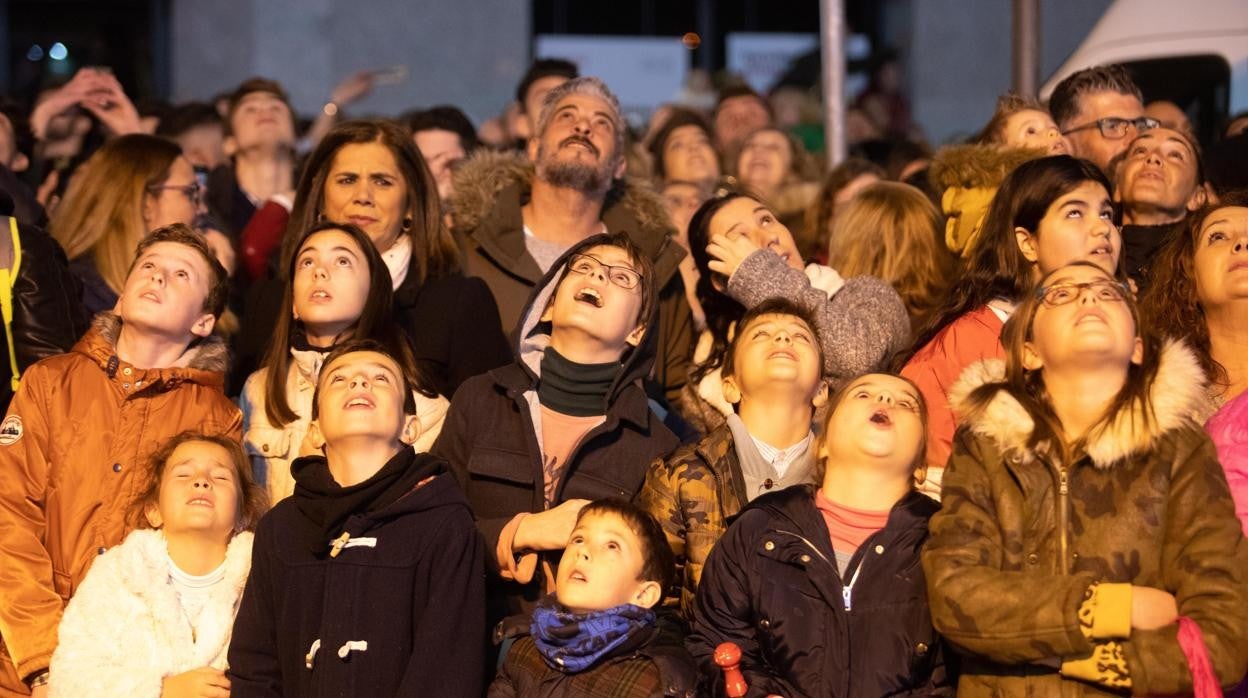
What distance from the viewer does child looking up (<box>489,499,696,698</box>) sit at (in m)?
5.00

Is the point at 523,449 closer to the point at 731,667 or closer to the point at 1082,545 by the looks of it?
the point at 731,667

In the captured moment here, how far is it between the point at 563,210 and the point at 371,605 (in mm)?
2608

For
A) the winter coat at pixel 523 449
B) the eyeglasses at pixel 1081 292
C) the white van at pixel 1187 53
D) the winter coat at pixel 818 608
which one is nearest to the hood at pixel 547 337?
the winter coat at pixel 523 449

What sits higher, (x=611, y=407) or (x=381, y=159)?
(x=381, y=159)

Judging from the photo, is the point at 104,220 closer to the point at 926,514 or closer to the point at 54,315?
the point at 54,315

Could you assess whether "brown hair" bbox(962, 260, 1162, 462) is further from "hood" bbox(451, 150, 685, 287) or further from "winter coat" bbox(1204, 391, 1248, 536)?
"hood" bbox(451, 150, 685, 287)

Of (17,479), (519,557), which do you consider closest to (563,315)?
(519,557)

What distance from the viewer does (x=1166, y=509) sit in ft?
15.3

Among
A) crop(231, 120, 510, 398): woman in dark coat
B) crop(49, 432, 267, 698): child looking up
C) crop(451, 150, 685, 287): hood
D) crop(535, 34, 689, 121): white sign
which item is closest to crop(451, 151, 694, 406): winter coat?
crop(451, 150, 685, 287): hood

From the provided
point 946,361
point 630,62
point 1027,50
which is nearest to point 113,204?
point 946,361

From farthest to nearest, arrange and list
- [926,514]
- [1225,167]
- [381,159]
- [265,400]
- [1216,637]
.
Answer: [1225,167], [381,159], [265,400], [926,514], [1216,637]

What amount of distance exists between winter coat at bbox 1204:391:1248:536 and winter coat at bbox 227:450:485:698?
2124 millimetres

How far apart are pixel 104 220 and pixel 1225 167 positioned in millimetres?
4646

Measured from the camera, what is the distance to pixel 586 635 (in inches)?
197
